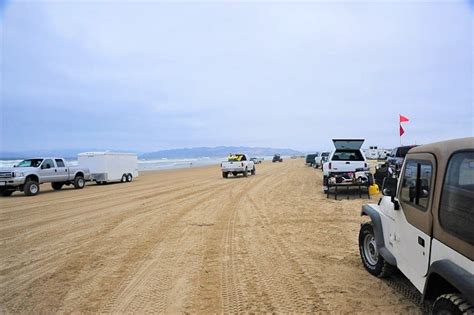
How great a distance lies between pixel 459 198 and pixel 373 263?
8.48ft

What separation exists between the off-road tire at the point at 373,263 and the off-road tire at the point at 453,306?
1.98 metres

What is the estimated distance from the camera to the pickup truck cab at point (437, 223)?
8.57ft

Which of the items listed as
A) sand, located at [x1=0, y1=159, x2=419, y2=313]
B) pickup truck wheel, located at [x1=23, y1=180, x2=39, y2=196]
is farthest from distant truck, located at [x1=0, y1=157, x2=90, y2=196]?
sand, located at [x1=0, y1=159, x2=419, y2=313]

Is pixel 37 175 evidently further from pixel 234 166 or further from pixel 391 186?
pixel 391 186

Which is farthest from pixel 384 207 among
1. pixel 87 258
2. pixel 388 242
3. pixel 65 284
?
pixel 87 258

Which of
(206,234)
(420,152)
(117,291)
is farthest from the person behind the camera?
(206,234)

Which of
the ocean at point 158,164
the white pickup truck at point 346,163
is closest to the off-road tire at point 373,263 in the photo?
the white pickup truck at point 346,163

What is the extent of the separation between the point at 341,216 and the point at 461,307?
23.5 ft

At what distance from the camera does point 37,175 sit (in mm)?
19016

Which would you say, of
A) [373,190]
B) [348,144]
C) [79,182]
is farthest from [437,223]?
[79,182]

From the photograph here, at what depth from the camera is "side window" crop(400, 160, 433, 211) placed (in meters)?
3.32

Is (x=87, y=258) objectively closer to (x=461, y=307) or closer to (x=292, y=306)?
(x=292, y=306)

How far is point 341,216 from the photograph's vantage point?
9.51 m

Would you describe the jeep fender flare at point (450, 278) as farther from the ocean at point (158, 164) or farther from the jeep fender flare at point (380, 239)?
the ocean at point (158, 164)
